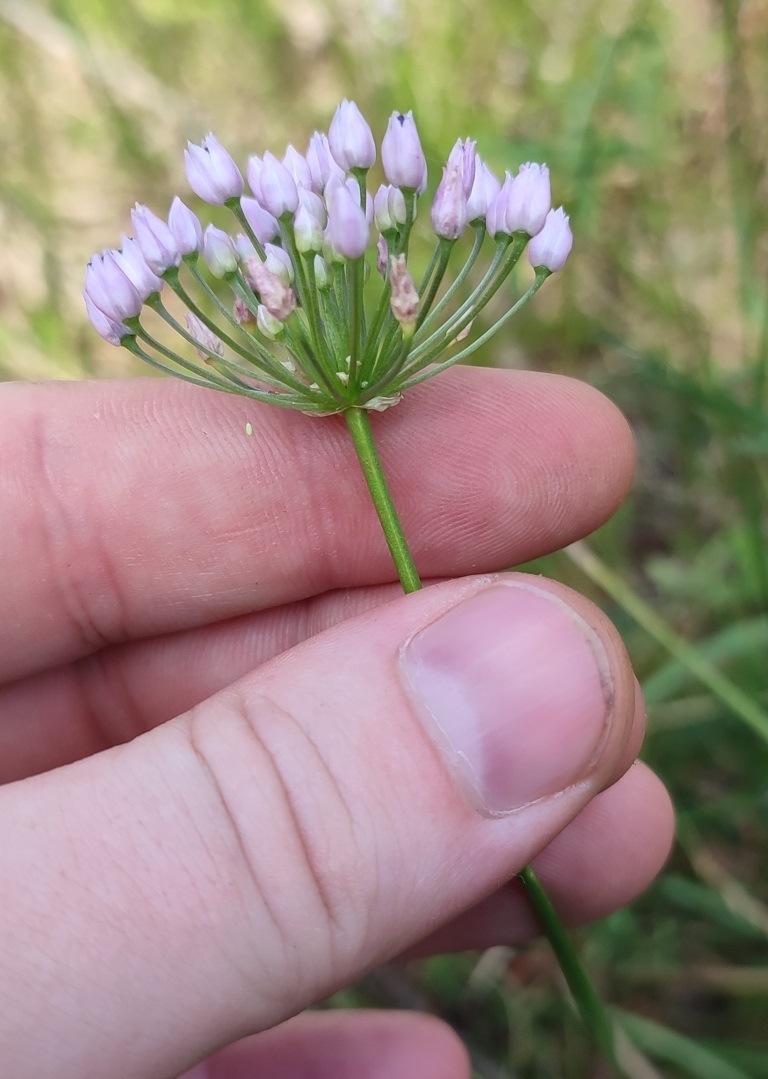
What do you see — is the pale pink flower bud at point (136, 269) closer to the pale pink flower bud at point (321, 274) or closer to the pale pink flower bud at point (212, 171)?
the pale pink flower bud at point (212, 171)

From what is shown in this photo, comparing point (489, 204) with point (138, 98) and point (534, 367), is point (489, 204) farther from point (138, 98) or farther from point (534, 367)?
point (138, 98)

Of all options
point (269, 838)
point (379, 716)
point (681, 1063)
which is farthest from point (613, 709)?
point (681, 1063)

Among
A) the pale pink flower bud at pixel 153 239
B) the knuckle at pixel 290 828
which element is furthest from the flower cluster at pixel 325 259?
the knuckle at pixel 290 828

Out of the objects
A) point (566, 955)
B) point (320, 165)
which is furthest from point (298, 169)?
point (566, 955)

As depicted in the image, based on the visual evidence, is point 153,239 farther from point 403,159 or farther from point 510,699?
point 510,699

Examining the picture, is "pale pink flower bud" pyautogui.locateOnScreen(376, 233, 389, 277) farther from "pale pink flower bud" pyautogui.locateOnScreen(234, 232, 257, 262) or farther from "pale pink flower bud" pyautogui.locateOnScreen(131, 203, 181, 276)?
"pale pink flower bud" pyautogui.locateOnScreen(131, 203, 181, 276)

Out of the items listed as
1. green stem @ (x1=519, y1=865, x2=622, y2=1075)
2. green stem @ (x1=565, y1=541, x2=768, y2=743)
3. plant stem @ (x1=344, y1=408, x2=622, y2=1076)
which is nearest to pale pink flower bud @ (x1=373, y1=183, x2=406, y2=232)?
plant stem @ (x1=344, y1=408, x2=622, y2=1076)

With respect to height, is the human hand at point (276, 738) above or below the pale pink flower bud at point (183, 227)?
below
